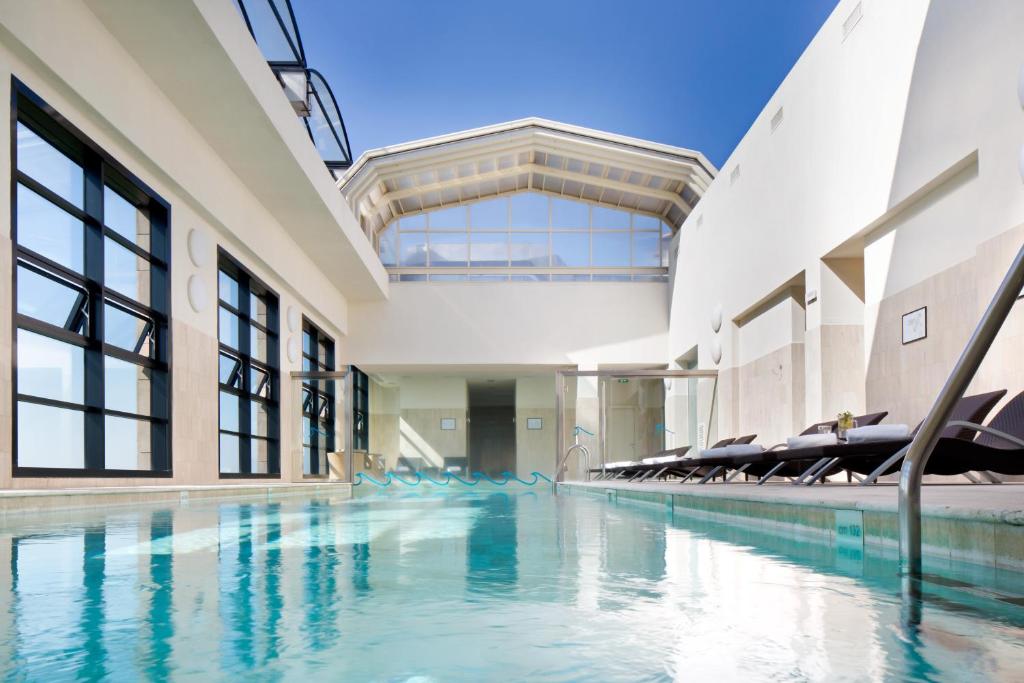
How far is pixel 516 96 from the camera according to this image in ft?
86.3

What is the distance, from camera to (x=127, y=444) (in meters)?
8.90

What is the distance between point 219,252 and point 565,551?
921cm

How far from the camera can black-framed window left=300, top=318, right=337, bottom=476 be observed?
1516 cm

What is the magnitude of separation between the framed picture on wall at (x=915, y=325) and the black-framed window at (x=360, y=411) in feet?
36.2

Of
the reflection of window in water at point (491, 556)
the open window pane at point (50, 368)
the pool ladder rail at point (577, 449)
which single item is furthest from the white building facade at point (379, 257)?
the reflection of window in water at point (491, 556)

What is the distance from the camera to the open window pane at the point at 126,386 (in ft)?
27.8

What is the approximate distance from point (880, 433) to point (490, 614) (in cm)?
395

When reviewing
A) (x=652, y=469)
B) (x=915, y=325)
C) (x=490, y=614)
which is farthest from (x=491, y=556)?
(x=652, y=469)

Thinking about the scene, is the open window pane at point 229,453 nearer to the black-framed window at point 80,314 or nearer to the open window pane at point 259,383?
the open window pane at point 259,383

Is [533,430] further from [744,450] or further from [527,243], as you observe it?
[744,450]

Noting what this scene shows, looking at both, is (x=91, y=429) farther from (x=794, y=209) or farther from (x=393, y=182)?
(x=393, y=182)

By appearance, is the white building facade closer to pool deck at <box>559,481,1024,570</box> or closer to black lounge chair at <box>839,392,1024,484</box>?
black lounge chair at <box>839,392,1024,484</box>

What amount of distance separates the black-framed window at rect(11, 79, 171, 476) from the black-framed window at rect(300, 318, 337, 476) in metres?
5.89

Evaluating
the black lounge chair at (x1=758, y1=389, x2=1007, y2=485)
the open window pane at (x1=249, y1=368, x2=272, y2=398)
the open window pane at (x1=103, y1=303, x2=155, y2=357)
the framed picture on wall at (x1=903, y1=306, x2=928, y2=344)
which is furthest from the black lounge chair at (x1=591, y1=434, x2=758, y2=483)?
the open window pane at (x1=103, y1=303, x2=155, y2=357)
